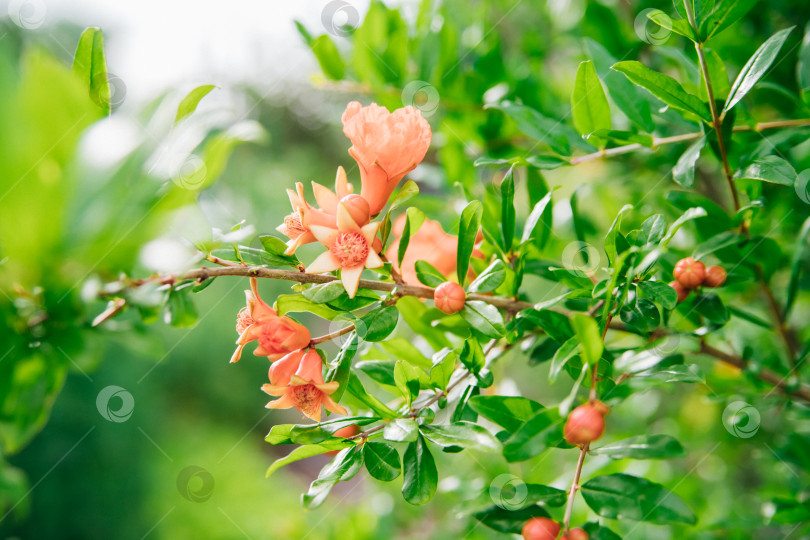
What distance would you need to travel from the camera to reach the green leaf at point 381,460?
1.29ft

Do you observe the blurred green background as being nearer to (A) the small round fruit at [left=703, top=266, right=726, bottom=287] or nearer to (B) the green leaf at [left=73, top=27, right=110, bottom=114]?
(B) the green leaf at [left=73, top=27, right=110, bottom=114]

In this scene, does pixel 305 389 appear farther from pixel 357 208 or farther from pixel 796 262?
pixel 796 262

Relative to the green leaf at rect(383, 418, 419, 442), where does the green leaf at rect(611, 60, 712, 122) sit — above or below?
above

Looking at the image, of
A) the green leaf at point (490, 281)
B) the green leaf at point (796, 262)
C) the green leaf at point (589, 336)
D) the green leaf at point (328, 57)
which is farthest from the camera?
the green leaf at point (328, 57)

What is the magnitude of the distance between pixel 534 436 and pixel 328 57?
62cm

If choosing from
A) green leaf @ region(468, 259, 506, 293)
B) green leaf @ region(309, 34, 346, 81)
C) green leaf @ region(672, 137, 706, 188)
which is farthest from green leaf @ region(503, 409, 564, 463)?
green leaf @ region(309, 34, 346, 81)

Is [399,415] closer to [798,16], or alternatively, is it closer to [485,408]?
[485,408]

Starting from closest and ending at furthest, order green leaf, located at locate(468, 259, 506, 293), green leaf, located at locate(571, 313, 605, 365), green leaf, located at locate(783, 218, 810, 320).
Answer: green leaf, located at locate(571, 313, 605, 365)
green leaf, located at locate(468, 259, 506, 293)
green leaf, located at locate(783, 218, 810, 320)

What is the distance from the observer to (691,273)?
42cm

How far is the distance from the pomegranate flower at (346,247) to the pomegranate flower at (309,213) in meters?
0.01

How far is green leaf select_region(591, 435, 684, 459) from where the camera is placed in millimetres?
375

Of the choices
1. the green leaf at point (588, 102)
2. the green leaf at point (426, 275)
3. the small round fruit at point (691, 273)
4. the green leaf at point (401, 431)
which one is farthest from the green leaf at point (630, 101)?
the green leaf at point (401, 431)

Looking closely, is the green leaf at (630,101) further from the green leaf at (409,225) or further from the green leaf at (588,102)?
the green leaf at (409,225)

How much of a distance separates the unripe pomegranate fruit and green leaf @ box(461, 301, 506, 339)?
0.11 m
